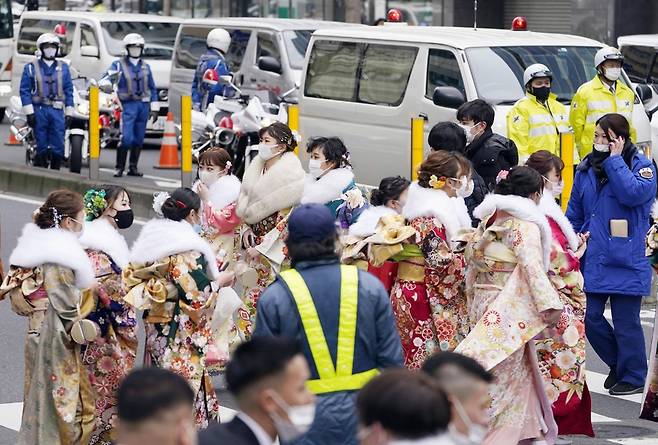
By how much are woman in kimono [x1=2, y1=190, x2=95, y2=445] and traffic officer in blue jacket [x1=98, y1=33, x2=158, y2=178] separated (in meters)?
10.5

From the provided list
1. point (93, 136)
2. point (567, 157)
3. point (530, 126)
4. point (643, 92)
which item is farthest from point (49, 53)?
point (530, 126)

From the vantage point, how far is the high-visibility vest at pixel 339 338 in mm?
5539

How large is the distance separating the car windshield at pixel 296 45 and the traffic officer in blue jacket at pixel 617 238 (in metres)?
9.08

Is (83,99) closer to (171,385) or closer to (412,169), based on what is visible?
(412,169)

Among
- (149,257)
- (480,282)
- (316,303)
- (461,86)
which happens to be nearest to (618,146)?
(480,282)

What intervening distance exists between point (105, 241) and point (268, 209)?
1.73 meters

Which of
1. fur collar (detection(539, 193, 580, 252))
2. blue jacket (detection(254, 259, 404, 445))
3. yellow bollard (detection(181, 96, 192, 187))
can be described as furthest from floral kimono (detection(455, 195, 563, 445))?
yellow bollard (detection(181, 96, 192, 187))

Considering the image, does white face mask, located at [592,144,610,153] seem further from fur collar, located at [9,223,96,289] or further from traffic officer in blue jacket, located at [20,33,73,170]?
traffic officer in blue jacket, located at [20,33,73,170]

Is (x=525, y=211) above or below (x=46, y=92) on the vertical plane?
above

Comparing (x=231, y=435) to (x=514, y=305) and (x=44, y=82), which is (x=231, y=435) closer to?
(x=514, y=305)

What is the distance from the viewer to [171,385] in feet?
13.2

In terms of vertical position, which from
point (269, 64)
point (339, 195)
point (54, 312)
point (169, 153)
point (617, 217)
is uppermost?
point (269, 64)

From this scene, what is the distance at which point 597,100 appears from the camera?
12883 mm

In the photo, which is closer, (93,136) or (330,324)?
(330,324)
